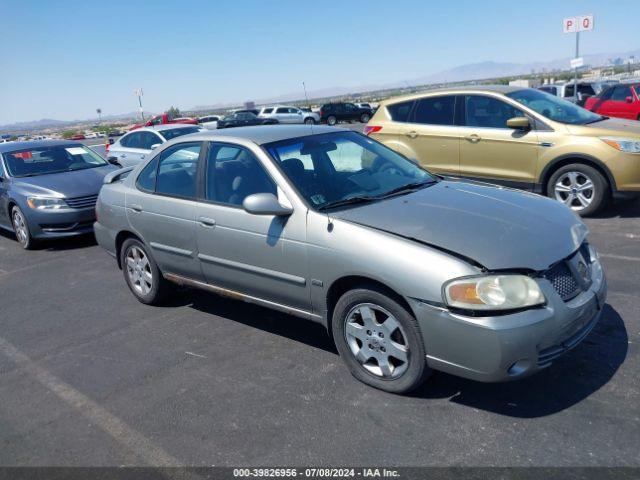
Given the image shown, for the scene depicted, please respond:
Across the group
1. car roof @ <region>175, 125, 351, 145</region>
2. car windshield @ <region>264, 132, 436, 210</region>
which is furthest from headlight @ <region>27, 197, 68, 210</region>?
car windshield @ <region>264, 132, 436, 210</region>

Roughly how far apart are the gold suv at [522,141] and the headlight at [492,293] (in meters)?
4.75

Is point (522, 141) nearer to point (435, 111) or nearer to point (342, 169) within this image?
point (435, 111)

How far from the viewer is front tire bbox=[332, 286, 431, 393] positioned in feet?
10.7

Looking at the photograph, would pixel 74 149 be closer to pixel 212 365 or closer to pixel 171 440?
pixel 212 365

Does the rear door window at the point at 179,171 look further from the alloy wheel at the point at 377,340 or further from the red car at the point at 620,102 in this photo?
the red car at the point at 620,102

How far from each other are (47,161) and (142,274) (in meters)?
4.87

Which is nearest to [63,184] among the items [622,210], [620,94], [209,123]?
[622,210]

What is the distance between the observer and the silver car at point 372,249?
3.02m

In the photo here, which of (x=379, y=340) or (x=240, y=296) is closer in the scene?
(x=379, y=340)

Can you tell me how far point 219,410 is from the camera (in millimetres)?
3502

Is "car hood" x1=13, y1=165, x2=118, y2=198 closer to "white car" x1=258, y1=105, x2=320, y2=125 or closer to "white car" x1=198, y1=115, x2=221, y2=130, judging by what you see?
"white car" x1=198, y1=115, x2=221, y2=130

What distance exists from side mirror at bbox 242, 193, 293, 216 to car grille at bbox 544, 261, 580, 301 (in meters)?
1.68

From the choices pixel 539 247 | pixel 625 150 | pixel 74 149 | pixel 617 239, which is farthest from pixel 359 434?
pixel 74 149

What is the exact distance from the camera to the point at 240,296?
436 centimetres
